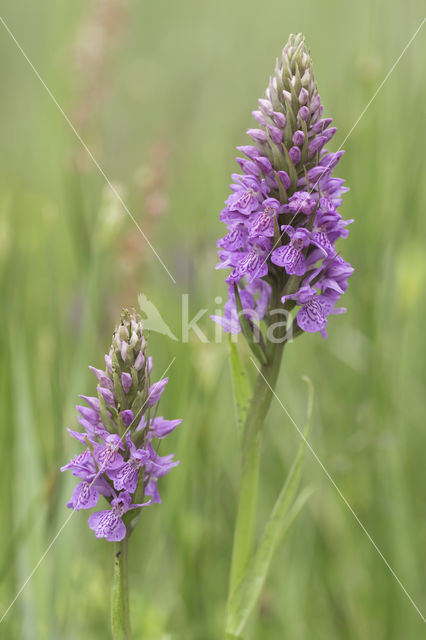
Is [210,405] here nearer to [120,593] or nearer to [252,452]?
[252,452]

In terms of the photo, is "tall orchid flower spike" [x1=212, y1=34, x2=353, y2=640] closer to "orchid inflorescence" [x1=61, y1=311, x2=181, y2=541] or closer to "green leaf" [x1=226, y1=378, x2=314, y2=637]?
"green leaf" [x1=226, y1=378, x2=314, y2=637]

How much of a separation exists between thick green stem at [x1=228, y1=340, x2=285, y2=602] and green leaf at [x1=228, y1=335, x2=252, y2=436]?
0.28 feet

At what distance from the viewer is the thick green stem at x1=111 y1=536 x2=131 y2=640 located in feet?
5.26

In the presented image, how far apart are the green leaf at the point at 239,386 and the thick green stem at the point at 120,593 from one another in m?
0.50

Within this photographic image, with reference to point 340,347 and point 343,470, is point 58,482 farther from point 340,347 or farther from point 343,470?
point 340,347

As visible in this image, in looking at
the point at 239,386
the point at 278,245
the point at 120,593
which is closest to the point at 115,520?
the point at 120,593

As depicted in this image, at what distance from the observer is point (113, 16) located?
4039 mm

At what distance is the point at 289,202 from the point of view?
1779 millimetres

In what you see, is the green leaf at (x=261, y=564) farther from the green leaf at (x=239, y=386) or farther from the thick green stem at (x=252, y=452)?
the green leaf at (x=239, y=386)

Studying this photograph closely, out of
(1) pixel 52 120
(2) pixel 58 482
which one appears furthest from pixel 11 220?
(2) pixel 58 482

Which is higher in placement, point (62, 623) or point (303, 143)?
point (303, 143)

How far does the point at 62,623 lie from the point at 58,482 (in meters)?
0.48

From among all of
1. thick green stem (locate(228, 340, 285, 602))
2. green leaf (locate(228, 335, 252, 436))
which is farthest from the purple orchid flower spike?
green leaf (locate(228, 335, 252, 436))

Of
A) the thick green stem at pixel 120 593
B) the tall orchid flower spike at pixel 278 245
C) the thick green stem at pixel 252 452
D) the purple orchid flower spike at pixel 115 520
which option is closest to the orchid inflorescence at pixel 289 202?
the tall orchid flower spike at pixel 278 245
